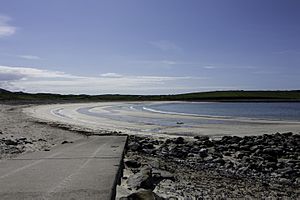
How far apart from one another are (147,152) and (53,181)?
9.91 meters

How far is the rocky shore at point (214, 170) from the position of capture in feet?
27.6

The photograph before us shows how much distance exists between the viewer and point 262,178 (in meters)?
11.9

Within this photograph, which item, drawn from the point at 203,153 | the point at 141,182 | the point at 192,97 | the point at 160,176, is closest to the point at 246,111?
the point at 203,153

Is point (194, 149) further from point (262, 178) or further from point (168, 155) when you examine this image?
point (262, 178)

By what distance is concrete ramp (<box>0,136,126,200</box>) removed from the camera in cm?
571

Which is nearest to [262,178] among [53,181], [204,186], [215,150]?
[204,186]

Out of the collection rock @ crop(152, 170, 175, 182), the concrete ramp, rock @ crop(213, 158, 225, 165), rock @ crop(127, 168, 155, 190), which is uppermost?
the concrete ramp

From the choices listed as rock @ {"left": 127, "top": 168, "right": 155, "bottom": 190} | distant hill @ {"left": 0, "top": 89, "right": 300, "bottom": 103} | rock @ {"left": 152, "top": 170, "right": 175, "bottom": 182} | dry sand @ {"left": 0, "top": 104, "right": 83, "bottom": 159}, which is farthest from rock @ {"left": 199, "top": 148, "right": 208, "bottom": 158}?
distant hill @ {"left": 0, "top": 89, "right": 300, "bottom": 103}

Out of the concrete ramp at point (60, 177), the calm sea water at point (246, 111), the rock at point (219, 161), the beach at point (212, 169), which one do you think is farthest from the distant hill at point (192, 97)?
the concrete ramp at point (60, 177)

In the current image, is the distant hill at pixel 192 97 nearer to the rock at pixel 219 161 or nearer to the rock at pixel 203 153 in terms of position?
the rock at pixel 203 153

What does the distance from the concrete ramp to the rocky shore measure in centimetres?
55

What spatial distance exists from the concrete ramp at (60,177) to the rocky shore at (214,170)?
552 mm

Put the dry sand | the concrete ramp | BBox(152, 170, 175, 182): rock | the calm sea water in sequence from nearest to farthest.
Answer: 1. the concrete ramp
2. BBox(152, 170, 175, 182): rock
3. the dry sand
4. the calm sea water

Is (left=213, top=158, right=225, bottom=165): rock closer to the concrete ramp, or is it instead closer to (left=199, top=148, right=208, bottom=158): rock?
(left=199, top=148, right=208, bottom=158): rock
